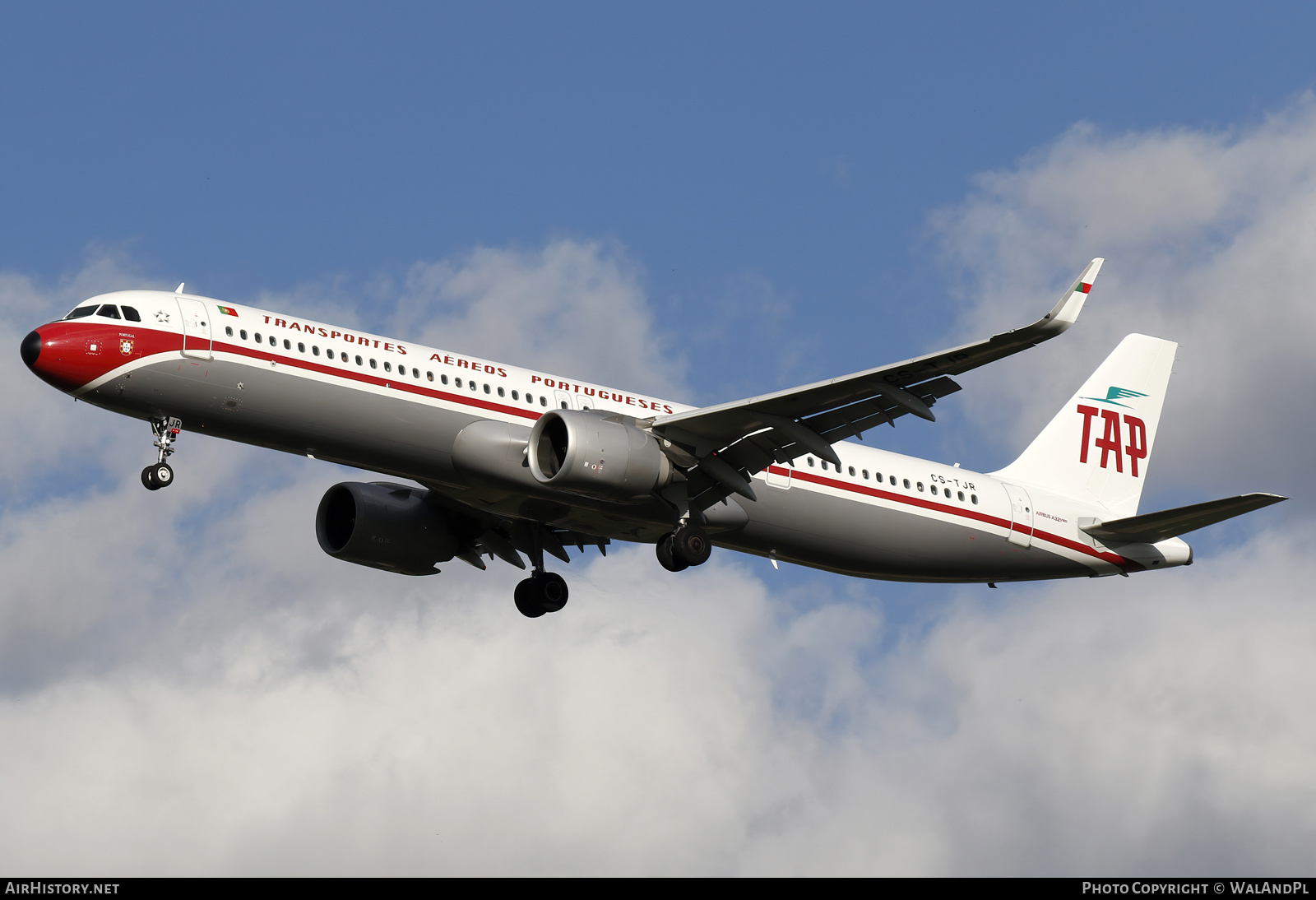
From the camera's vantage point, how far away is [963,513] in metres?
38.2

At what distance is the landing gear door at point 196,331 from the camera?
1207 inches

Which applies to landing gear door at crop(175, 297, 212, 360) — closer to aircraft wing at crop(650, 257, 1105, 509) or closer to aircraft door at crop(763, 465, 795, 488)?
aircraft wing at crop(650, 257, 1105, 509)

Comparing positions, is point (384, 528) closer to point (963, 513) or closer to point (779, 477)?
point (779, 477)

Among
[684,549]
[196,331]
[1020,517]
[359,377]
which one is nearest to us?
[196,331]

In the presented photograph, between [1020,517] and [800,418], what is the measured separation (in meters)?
9.11

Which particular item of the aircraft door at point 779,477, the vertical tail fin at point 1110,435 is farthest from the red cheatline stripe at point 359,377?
the vertical tail fin at point 1110,435

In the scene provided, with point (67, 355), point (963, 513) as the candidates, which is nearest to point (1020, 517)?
point (963, 513)

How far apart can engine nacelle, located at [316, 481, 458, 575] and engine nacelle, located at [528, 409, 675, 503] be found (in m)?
7.04

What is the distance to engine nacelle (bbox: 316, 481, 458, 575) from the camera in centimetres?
3809

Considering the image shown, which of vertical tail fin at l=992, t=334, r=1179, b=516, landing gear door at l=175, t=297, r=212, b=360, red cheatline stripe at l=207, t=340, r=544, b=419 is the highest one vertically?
vertical tail fin at l=992, t=334, r=1179, b=516

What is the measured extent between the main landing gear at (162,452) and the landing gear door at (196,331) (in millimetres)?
1460

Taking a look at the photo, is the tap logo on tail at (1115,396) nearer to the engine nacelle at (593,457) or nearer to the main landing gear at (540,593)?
the main landing gear at (540,593)

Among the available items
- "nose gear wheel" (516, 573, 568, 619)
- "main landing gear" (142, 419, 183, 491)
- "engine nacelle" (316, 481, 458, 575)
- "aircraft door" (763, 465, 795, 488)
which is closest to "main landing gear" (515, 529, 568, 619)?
"nose gear wheel" (516, 573, 568, 619)

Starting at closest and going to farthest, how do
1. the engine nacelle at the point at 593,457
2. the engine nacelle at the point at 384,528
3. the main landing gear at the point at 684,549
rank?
the engine nacelle at the point at 593,457 < the main landing gear at the point at 684,549 < the engine nacelle at the point at 384,528
